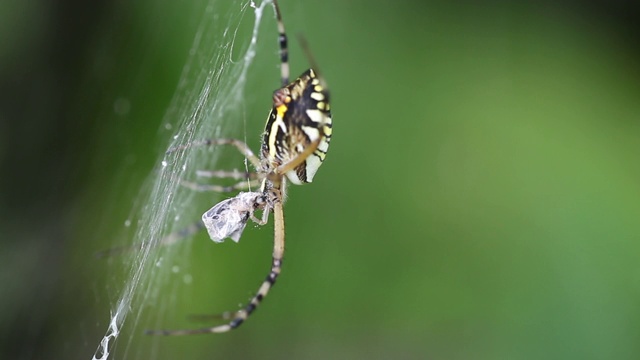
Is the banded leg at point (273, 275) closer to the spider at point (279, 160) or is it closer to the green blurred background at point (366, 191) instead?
the spider at point (279, 160)

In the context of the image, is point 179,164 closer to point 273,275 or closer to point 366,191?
point 273,275

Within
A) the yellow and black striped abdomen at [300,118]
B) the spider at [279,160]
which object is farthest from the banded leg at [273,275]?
the yellow and black striped abdomen at [300,118]

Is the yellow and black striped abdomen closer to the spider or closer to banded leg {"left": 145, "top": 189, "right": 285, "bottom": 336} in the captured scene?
the spider

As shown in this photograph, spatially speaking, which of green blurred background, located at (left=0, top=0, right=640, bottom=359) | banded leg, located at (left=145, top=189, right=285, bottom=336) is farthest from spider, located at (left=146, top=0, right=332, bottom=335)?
green blurred background, located at (left=0, top=0, right=640, bottom=359)

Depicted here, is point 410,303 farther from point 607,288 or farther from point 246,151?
point 246,151

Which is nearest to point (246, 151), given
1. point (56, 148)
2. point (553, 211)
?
point (56, 148)
